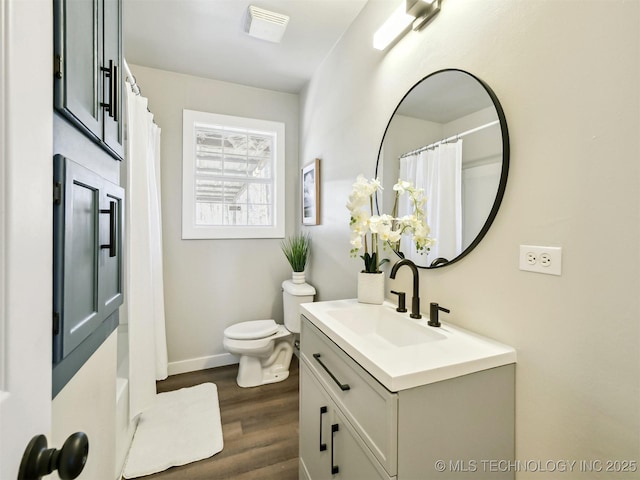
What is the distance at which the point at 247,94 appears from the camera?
110 inches

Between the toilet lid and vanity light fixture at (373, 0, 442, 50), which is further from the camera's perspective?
the toilet lid

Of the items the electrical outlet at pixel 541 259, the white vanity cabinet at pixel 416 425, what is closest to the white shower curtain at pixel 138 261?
the white vanity cabinet at pixel 416 425

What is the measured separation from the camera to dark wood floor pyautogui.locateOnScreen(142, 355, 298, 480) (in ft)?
5.03

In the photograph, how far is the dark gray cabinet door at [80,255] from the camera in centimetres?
63

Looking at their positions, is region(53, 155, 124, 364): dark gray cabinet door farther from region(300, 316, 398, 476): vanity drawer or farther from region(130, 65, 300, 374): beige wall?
region(130, 65, 300, 374): beige wall

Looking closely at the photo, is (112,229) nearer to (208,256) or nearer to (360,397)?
(360,397)

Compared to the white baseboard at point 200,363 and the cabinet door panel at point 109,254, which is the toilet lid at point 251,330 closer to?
the white baseboard at point 200,363

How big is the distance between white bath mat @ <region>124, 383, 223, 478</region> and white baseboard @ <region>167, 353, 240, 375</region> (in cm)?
36

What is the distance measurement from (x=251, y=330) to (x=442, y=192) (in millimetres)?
1852

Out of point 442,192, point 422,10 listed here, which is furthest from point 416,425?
point 422,10

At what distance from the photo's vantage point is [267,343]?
2.34 m

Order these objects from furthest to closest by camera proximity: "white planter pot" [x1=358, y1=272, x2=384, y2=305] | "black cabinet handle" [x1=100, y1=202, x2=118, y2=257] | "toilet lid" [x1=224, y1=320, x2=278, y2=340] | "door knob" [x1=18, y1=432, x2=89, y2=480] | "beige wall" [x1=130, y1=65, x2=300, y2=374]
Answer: "beige wall" [x1=130, y1=65, x2=300, y2=374]
"toilet lid" [x1=224, y1=320, x2=278, y2=340]
"white planter pot" [x1=358, y1=272, x2=384, y2=305]
"black cabinet handle" [x1=100, y1=202, x2=118, y2=257]
"door knob" [x1=18, y1=432, x2=89, y2=480]

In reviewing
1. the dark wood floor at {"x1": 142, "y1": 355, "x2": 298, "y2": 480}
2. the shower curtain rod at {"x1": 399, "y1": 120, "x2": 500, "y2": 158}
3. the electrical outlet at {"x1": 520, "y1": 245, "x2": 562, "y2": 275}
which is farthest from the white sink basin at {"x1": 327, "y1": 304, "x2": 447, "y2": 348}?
the dark wood floor at {"x1": 142, "y1": 355, "x2": 298, "y2": 480}

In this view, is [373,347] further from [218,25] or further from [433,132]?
[218,25]
